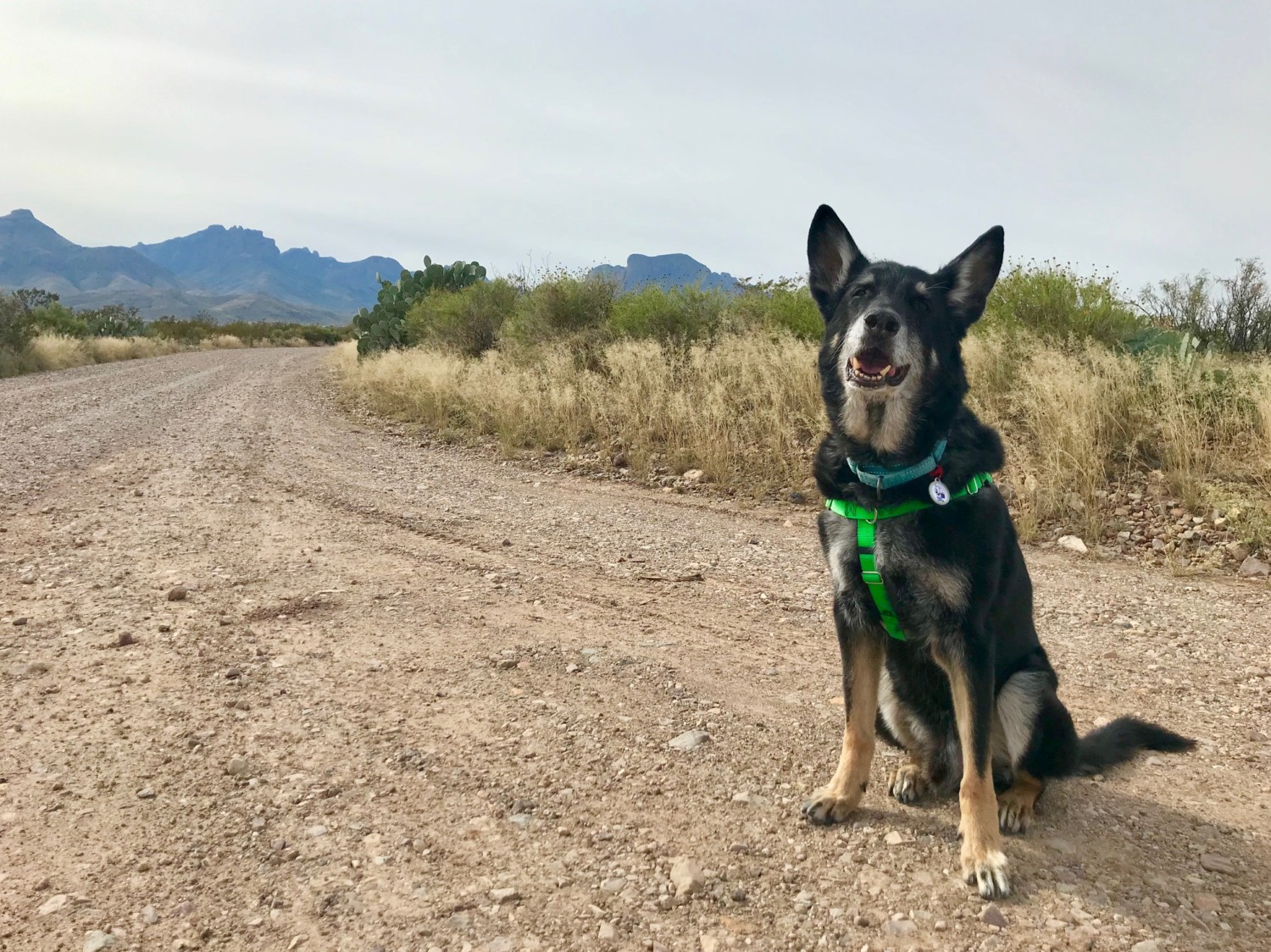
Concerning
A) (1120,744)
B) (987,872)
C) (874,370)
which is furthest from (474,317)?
(987,872)

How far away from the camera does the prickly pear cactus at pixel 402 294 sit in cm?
2277

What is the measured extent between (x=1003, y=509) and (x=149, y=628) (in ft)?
12.5

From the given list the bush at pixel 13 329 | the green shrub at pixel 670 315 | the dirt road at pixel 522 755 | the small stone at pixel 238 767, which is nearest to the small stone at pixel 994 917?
the dirt road at pixel 522 755

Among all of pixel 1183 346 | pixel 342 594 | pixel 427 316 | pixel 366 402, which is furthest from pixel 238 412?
pixel 1183 346

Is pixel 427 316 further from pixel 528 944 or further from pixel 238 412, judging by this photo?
pixel 528 944

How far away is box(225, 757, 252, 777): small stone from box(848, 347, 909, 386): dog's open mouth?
94.9 inches

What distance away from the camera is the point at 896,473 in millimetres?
2623

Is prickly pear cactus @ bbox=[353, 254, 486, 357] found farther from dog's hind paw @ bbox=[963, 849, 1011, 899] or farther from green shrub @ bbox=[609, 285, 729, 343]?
dog's hind paw @ bbox=[963, 849, 1011, 899]

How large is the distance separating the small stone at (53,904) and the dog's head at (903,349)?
2608mm

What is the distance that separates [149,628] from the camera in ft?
13.1

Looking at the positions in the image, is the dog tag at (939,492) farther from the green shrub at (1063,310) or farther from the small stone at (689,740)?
the green shrub at (1063,310)

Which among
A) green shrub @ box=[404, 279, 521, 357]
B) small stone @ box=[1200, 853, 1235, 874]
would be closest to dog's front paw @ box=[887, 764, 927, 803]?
small stone @ box=[1200, 853, 1235, 874]

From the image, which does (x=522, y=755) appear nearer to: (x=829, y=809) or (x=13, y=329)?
(x=829, y=809)

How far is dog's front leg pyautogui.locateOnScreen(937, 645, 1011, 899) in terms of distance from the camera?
2350 millimetres
